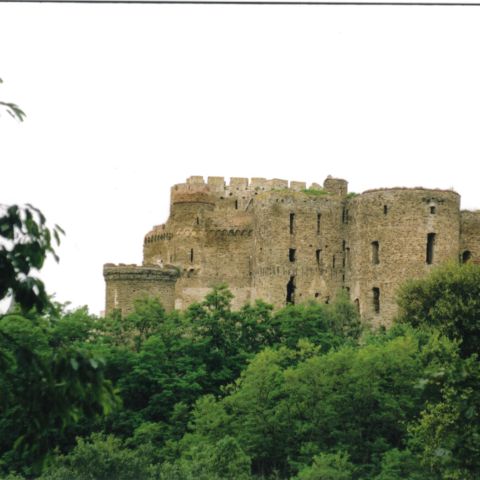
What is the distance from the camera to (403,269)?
6122cm

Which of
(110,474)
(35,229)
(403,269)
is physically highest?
(403,269)

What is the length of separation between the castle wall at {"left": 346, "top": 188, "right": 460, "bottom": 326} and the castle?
5cm

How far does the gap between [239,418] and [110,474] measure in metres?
5.31

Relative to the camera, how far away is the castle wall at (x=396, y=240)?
6125 centimetres

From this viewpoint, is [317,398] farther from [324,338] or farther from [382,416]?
[324,338]

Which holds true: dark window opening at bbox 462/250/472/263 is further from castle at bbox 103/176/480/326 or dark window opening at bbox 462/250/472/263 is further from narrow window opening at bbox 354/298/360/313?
narrow window opening at bbox 354/298/360/313

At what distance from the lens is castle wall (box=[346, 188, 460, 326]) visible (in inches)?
2411

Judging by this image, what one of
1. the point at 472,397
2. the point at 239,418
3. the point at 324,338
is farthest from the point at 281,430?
the point at 472,397

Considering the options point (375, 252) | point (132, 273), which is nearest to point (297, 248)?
point (375, 252)

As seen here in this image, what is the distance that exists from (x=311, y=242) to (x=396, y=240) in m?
4.91

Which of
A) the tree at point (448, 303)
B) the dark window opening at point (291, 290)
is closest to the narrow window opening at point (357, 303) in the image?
the dark window opening at point (291, 290)

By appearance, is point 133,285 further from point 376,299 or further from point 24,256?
point 24,256

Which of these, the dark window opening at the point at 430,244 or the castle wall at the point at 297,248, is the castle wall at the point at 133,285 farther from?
the dark window opening at the point at 430,244

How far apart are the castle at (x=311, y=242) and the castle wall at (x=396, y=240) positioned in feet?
0.16
